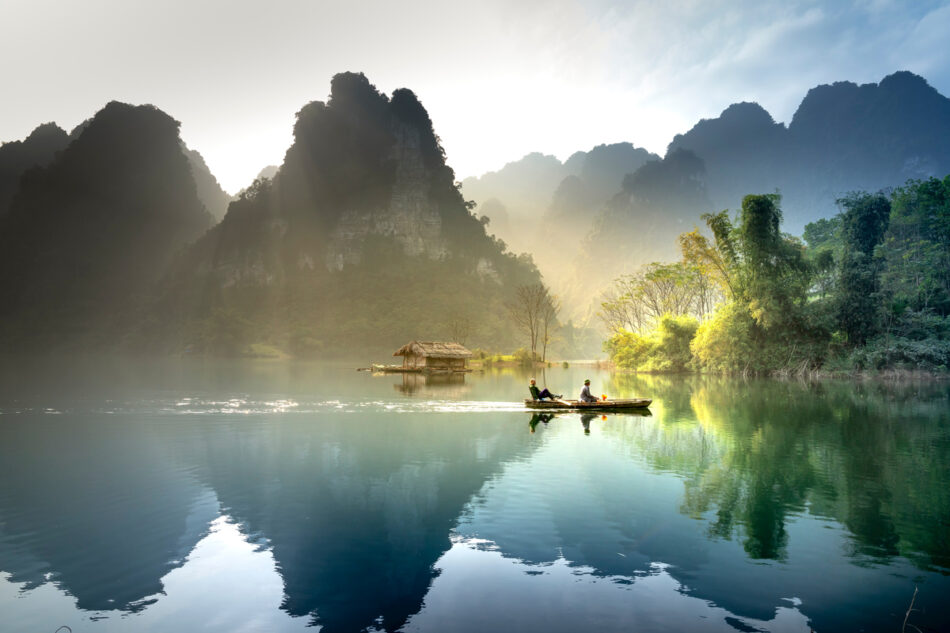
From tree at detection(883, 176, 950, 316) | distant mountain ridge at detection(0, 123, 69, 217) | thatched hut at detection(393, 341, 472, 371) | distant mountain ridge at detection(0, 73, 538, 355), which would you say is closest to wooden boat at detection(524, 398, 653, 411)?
thatched hut at detection(393, 341, 472, 371)

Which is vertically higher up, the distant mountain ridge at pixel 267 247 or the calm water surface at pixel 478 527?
the distant mountain ridge at pixel 267 247

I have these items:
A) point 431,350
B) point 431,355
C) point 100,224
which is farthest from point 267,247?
point 431,355

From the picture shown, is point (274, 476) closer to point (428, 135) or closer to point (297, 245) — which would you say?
point (297, 245)

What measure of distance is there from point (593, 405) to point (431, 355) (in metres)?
29.0

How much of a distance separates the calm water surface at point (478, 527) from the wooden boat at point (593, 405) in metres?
1.62

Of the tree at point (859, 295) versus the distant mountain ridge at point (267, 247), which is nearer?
the tree at point (859, 295)

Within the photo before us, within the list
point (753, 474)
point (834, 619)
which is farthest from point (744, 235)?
point (834, 619)

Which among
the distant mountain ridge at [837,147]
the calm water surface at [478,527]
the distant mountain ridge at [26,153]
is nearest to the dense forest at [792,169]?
the distant mountain ridge at [837,147]

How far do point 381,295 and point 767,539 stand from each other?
102329 mm

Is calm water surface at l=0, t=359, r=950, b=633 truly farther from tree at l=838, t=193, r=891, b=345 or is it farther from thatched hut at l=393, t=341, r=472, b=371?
thatched hut at l=393, t=341, r=472, b=371

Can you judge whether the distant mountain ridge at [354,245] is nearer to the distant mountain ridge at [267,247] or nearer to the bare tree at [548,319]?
the distant mountain ridge at [267,247]

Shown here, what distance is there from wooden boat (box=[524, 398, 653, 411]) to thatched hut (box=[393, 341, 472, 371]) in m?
26.9

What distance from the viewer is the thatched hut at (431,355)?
48.1 meters

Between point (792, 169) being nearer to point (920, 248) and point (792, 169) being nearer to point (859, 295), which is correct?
point (920, 248)
